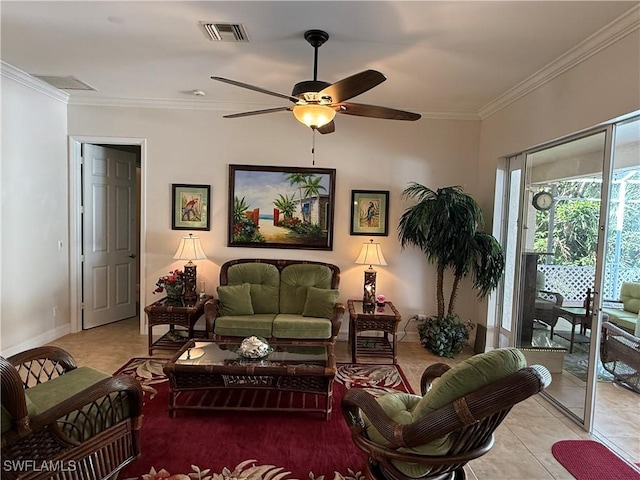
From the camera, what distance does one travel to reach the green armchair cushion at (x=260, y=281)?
436cm

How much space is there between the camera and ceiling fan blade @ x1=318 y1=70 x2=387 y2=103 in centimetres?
220

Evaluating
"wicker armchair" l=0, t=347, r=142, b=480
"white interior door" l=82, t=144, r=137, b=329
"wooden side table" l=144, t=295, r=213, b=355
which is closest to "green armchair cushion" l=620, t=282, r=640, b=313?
"wicker armchair" l=0, t=347, r=142, b=480

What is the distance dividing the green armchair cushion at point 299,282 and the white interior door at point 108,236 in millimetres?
2476

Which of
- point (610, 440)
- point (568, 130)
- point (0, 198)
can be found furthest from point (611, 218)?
point (0, 198)

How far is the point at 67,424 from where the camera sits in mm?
1979

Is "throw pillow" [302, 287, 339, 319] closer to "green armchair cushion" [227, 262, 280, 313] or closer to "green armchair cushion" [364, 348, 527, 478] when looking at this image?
"green armchair cushion" [227, 262, 280, 313]

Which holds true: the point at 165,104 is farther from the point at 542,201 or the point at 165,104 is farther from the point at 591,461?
the point at 591,461

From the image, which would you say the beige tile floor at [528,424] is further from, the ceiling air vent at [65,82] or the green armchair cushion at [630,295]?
the ceiling air vent at [65,82]

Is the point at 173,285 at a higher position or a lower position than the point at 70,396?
higher

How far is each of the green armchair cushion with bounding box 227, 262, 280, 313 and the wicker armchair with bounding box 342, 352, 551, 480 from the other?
2.44 m

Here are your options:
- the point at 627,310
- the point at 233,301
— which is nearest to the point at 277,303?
the point at 233,301

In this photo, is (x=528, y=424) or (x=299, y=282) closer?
(x=528, y=424)

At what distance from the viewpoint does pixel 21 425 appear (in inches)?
68.2

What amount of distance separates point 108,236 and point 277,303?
2566mm
